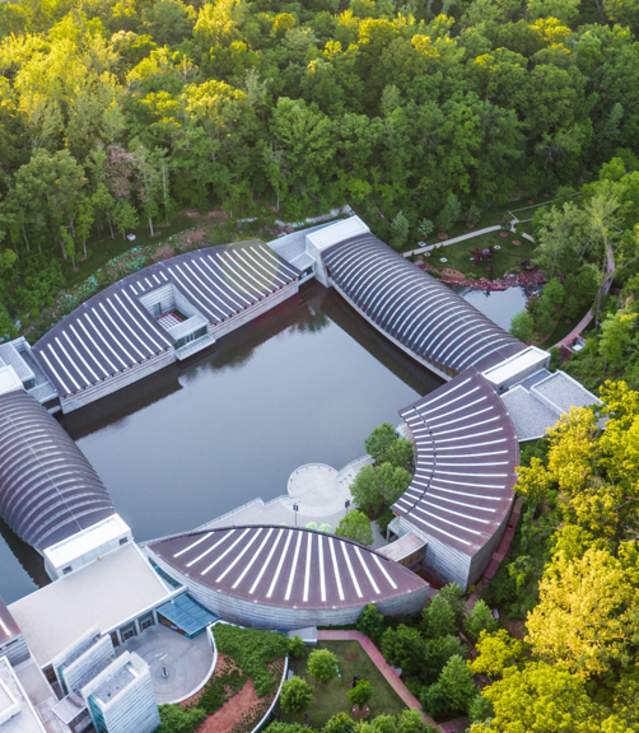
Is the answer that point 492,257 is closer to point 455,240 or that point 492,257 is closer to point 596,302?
point 455,240

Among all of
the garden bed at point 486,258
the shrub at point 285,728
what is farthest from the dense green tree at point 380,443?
the garden bed at point 486,258

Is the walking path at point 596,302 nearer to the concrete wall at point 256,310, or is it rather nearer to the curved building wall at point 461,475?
the curved building wall at point 461,475

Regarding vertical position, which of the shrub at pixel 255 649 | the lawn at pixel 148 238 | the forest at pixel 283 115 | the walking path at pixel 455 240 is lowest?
the shrub at pixel 255 649

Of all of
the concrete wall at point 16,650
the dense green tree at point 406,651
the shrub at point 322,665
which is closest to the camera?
the concrete wall at point 16,650

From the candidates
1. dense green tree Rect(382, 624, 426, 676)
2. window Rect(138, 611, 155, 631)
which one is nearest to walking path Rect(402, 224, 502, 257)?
dense green tree Rect(382, 624, 426, 676)

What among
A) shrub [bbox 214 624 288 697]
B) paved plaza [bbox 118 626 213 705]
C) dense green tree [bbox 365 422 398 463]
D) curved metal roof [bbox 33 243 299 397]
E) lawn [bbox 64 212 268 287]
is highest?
lawn [bbox 64 212 268 287]

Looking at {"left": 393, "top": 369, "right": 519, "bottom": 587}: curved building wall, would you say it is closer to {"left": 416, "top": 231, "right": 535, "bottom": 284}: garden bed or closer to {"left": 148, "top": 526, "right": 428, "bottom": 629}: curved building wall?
{"left": 148, "top": 526, "right": 428, "bottom": 629}: curved building wall
